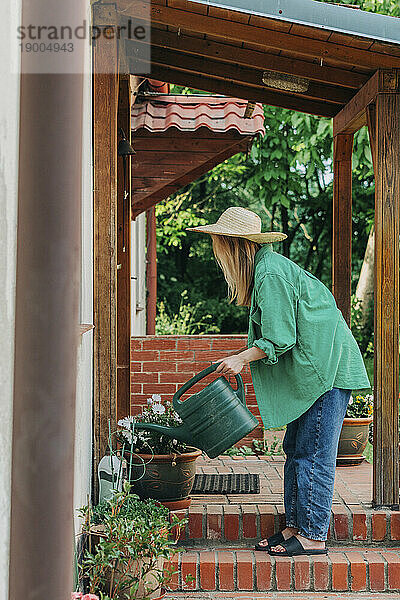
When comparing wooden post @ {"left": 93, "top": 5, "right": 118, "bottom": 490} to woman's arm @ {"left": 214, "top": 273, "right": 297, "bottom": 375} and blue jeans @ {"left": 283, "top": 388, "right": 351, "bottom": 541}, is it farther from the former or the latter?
blue jeans @ {"left": 283, "top": 388, "right": 351, "bottom": 541}

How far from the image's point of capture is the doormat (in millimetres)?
4418

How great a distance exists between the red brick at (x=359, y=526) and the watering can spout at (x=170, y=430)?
948 millimetres

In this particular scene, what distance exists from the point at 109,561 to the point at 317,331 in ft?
4.43

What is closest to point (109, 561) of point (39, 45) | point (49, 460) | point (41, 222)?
point (49, 460)

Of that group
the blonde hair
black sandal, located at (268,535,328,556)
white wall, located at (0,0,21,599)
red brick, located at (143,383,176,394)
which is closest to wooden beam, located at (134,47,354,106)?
the blonde hair

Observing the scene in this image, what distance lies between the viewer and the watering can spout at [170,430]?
3627 millimetres

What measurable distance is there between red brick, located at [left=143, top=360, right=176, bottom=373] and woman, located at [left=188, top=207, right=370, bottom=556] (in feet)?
8.45

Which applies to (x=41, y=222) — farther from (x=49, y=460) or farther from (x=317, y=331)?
(x=317, y=331)

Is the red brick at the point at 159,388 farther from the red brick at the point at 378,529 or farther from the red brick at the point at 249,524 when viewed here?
the red brick at the point at 378,529

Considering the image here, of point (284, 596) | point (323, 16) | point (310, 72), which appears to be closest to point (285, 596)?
point (284, 596)

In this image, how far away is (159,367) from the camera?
6.30 m

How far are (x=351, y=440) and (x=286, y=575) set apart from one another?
1.75 m

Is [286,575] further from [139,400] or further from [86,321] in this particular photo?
[139,400]

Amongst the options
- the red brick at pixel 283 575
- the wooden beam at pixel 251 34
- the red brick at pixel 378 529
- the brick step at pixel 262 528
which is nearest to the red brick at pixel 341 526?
the brick step at pixel 262 528
